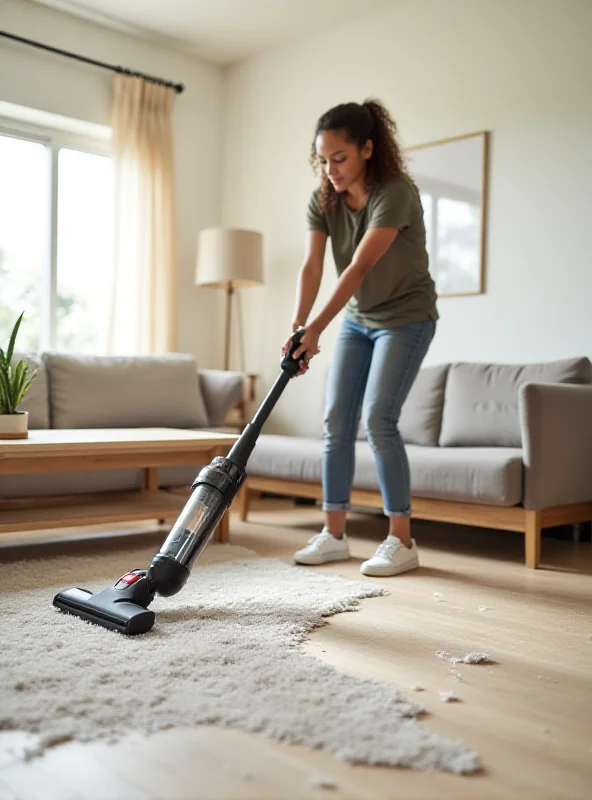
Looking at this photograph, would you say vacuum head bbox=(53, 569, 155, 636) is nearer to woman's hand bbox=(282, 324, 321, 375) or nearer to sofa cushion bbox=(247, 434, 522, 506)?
woman's hand bbox=(282, 324, 321, 375)

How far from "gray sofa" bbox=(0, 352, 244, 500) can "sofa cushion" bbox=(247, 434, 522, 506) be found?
0.35m

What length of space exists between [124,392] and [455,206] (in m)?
1.67

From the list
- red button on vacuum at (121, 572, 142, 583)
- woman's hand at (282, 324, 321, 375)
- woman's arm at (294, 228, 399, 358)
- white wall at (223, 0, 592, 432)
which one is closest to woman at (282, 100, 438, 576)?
woman's arm at (294, 228, 399, 358)

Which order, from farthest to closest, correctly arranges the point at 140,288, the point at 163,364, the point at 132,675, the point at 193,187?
the point at 193,187, the point at 140,288, the point at 163,364, the point at 132,675

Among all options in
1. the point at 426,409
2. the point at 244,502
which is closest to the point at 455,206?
the point at 426,409

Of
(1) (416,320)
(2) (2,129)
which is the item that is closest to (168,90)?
(2) (2,129)

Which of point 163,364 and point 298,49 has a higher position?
point 298,49

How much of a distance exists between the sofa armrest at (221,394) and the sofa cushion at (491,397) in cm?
103

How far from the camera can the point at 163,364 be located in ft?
12.3

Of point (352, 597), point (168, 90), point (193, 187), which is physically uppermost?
point (168, 90)

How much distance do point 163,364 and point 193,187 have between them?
1.47m

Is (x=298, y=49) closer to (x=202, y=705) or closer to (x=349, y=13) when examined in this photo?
(x=349, y=13)

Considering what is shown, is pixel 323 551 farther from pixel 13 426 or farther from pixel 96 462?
pixel 13 426

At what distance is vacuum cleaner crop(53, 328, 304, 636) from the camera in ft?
5.47
